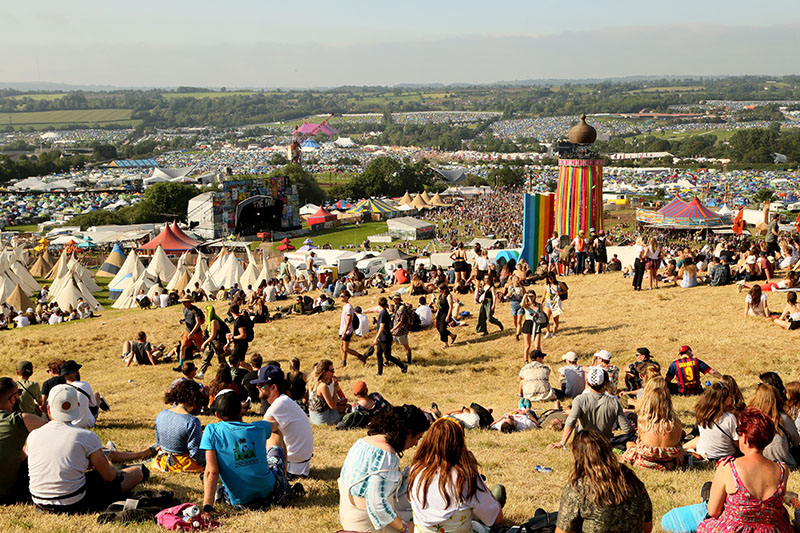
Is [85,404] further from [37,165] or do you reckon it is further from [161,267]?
[37,165]

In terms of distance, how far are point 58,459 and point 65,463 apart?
0.06 meters

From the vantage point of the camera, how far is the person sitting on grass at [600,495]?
397 centimetres

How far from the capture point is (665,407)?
633 cm

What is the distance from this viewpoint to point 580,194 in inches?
1082

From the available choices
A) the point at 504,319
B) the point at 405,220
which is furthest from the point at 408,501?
the point at 405,220

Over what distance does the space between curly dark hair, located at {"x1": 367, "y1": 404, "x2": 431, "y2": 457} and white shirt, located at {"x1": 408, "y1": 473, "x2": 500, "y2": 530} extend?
0.27m

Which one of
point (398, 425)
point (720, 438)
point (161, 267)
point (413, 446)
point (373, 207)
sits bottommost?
point (373, 207)

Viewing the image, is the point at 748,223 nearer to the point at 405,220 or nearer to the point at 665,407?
the point at 405,220

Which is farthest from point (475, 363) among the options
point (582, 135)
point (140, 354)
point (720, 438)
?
point (582, 135)

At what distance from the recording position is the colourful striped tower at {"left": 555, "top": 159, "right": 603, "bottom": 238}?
1080 inches

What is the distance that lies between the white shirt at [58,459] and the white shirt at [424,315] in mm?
10292

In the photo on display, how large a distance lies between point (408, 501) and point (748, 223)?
191 feet

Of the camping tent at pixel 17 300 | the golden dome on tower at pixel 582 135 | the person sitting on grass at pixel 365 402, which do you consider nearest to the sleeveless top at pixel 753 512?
the person sitting on grass at pixel 365 402

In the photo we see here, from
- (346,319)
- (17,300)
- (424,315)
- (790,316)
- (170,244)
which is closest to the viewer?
(790,316)
